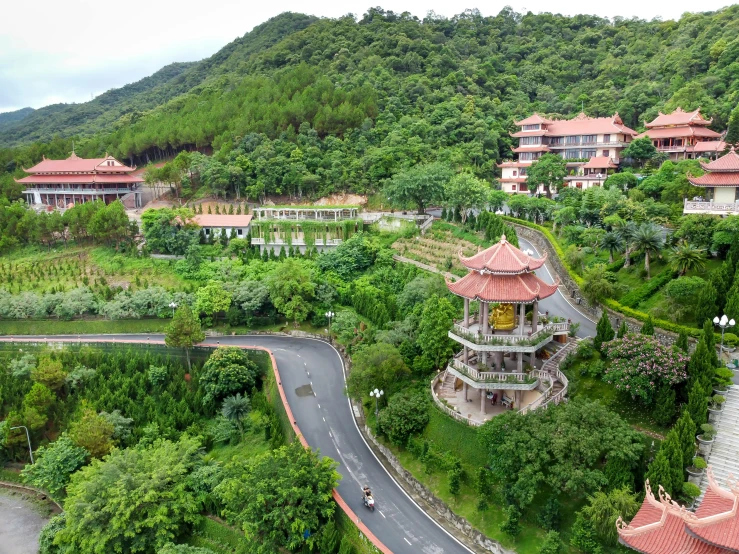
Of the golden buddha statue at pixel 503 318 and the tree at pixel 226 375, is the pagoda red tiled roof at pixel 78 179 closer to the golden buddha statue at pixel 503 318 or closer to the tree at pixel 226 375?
the tree at pixel 226 375

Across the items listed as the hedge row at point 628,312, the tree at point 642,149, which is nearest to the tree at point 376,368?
the hedge row at point 628,312

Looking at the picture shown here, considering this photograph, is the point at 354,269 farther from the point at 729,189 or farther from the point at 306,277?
the point at 729,189

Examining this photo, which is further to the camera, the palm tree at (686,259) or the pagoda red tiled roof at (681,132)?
the pagoda red tiled roof at (681,132)

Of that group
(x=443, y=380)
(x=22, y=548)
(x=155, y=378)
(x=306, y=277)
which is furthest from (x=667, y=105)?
(x=22, y=548)

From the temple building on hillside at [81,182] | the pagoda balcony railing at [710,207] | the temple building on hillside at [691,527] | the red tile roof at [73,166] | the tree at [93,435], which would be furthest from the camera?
the red tile roof at [73,166]

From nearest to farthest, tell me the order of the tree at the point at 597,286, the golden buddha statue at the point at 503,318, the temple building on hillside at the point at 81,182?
1. the golden buddha statue at the point at 503,318
2. the tree at the point at 597,286
3. the temple building on hillside at the point at 81,182

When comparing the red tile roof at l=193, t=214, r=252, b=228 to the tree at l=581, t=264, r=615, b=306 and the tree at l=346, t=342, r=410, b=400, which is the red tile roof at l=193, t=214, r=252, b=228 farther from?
the tree at l=581, t=264, r=615, b=306

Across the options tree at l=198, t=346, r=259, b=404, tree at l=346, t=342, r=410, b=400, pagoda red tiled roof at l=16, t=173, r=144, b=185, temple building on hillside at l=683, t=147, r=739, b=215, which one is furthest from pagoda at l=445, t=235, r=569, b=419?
pagoda red tiled roof at l=16, t=173, r=144, b=185
